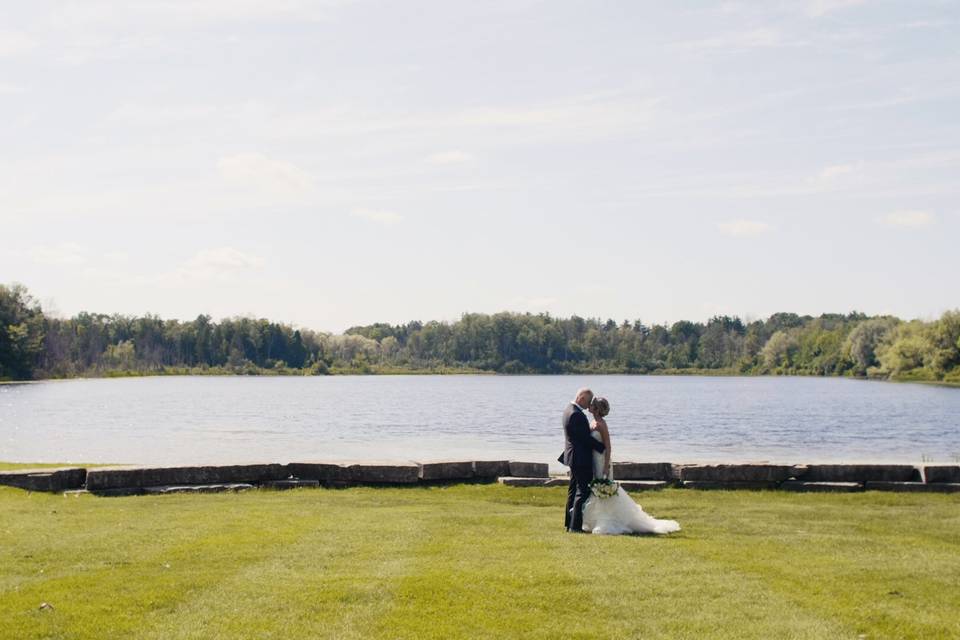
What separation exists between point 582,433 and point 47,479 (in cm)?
1101

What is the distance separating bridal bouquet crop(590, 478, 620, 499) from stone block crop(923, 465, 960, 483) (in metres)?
8.60

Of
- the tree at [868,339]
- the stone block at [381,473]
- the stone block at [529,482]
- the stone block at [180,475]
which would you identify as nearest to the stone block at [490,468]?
the stone block at [529,482]

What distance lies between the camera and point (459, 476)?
22.0 metres

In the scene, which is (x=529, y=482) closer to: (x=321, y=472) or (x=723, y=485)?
(x=723, y=485)

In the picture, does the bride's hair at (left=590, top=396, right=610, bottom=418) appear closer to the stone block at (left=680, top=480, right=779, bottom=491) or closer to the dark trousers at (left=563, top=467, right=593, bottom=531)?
the dark trousers at (left=563, top=467, right=593, bottom=531)

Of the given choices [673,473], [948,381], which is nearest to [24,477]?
[673,473]

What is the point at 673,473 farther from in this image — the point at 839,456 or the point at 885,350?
the point at 885,350

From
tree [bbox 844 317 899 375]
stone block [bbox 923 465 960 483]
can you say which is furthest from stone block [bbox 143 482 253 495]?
tree [bbox 844 317 899 375]

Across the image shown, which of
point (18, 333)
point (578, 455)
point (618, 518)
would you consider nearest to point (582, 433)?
point (578, 455)

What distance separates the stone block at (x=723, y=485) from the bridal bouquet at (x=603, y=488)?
5774 mm

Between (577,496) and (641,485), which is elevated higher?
(577,496)

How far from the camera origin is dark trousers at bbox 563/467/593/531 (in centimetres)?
1585

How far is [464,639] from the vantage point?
920cm

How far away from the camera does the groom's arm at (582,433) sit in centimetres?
1633
